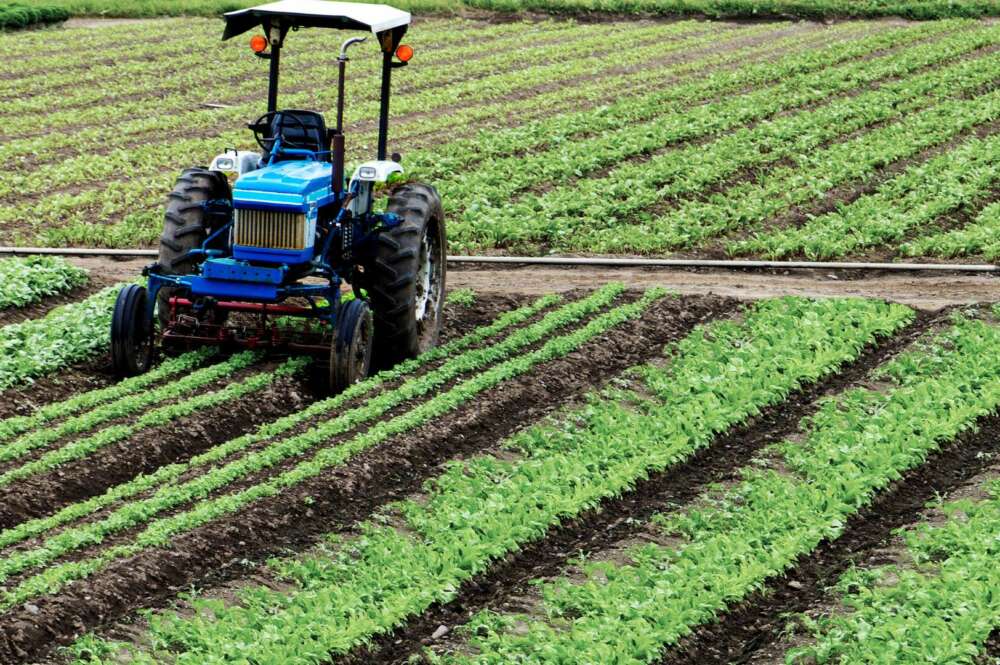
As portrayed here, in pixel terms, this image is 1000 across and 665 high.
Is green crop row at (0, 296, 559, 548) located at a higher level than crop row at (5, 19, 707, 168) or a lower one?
lower

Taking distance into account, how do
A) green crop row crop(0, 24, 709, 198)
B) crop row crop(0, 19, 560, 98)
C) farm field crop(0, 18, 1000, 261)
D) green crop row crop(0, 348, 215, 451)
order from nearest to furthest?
green crop row crop(0, 348, 215, 451) → farm field crop(0, 18, 1000, 261) → green crop row crop(0, 24, 709, 198) → crop row crop(0, 19, 560, 98)

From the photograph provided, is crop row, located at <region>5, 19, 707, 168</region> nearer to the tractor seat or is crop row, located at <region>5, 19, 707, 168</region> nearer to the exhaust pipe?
the tractor seat

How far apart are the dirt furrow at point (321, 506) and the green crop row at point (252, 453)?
0.45 m

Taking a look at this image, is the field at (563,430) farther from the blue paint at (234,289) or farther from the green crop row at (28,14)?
the green crop row at (28,14)

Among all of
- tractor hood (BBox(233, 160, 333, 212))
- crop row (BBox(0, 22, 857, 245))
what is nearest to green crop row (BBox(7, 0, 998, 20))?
crop row (BBox(0, 22, 857, 245))

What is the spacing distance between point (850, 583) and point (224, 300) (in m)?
5.87

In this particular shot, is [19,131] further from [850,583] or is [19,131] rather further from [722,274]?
[850,583]

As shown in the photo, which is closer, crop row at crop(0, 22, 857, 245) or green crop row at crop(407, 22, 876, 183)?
crop row at crop(0, 22, 857, 245)

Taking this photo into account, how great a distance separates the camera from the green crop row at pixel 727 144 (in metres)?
18.4

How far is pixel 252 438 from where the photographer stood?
36.5ft

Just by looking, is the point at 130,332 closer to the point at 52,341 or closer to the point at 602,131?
the point at 52,341

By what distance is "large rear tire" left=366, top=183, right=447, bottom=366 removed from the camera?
12945 mm

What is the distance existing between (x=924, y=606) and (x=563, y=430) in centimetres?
350

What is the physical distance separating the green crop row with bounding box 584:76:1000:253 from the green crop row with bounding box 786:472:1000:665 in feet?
27.1
